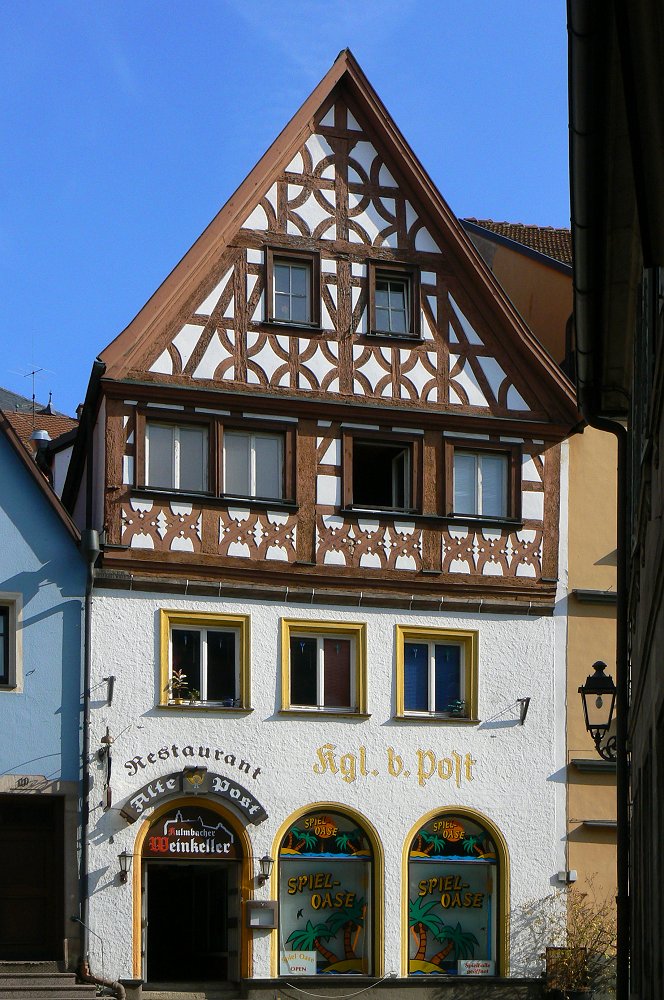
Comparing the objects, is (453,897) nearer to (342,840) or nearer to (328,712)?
(342,840)

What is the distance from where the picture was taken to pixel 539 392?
24906mm

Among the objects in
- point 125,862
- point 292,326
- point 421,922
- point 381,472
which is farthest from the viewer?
point 381,472

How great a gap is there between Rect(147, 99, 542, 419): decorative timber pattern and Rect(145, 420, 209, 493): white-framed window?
704 mm

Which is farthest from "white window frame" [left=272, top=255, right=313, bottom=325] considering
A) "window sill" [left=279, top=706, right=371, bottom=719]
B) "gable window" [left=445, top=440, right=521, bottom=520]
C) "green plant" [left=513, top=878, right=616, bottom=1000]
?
"green plant" [left=513, top=878, right=616, bottom=1000]

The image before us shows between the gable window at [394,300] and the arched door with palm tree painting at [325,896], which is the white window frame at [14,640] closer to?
the arched door with palm tree painting at [325,896]

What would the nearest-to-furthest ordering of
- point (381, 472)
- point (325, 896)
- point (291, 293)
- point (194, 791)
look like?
point (194, 791), point (325, 896), point (291, 293), point (381, 472)

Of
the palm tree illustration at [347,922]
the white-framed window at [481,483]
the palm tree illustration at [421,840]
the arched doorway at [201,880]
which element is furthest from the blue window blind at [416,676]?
the arched doorway at [201,880]

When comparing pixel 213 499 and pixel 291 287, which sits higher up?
pixel 291 287

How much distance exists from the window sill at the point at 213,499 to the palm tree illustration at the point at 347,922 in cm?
548

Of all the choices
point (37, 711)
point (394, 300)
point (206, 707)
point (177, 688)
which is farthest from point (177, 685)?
point (394, 300)

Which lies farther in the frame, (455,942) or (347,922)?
(455,942)

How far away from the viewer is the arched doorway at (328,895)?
22.3 metres

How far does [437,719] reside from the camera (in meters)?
23.4

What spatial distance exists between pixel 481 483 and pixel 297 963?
7253 mm
